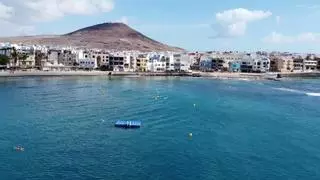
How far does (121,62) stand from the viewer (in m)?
109

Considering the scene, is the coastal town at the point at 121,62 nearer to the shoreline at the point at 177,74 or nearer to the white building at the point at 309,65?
the white building at the point at 309,65

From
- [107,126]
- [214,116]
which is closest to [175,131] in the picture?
[107,126]

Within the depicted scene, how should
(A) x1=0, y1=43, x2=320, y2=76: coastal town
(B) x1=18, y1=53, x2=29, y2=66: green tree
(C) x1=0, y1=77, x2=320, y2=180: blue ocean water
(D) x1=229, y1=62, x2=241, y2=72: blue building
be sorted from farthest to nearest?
1. (D) x1=229, y1=62, x2=241, y2=72: blue building
2. (A) x1=0, y1=43, x2=320, y2=76: coastal town
3. (B) x1=18, y1=53, x2=29, y2=66: green tree
4. (C) x1=0, y1=77, x2=320, y2=180: blue ocean water

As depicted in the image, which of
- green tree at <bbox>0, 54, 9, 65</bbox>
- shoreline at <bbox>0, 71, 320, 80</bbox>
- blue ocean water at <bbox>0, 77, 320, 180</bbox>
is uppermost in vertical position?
green tree at <bbox>0, 54, 9, 65</bbox>

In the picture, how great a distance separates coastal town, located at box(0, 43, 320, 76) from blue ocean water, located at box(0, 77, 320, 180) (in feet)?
155

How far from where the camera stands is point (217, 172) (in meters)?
25.1

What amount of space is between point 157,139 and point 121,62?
7779 cm

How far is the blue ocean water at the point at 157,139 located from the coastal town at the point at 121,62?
1858 inches

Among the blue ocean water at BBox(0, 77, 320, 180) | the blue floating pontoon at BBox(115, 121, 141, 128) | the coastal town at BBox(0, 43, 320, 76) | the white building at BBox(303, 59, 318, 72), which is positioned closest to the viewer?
the blue ocean water at BBox(0, 77, 320, 180)

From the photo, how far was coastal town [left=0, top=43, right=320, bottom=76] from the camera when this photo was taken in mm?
100875

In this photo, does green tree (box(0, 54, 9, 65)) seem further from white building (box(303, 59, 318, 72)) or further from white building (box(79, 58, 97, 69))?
white building (box(303, 59, 318, 72))

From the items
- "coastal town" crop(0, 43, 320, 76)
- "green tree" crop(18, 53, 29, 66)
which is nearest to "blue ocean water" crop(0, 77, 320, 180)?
"green tree" crop(18, 53, 29, 66)

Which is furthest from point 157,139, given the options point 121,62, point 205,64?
point 205,64

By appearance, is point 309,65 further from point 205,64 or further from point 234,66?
point 205,64
